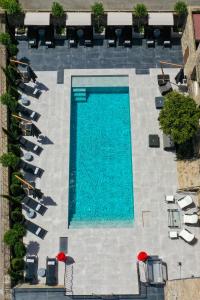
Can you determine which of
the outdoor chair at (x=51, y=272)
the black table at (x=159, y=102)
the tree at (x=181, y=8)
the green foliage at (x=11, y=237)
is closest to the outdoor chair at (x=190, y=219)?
the black table at (x=159, y=102)

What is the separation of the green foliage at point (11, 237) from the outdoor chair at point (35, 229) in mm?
1910

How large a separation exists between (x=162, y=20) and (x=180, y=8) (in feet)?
5.98

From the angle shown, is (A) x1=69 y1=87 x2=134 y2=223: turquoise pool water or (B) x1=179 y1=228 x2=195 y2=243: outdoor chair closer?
(B) x1=179 y1=228 x2=195 y2=243: outdoor chair

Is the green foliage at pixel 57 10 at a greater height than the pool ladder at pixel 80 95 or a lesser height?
greater

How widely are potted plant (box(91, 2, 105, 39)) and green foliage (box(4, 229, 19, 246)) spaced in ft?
63.5

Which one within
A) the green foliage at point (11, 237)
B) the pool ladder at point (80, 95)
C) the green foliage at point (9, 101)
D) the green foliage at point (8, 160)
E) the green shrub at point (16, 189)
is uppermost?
the pool ladder at point (80, 95)

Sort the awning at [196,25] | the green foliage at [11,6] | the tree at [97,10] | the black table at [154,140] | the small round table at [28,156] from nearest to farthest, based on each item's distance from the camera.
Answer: the small round table at [28,156]
the black table at [154,140]
the awning at [196,25]
the green foliage at [11,6]
the tree at [97,10]

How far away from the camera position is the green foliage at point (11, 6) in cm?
3526

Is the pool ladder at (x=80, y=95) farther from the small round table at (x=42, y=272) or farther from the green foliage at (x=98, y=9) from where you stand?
the small round table at (x=42, y=272)

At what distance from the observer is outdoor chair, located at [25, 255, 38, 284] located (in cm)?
2905

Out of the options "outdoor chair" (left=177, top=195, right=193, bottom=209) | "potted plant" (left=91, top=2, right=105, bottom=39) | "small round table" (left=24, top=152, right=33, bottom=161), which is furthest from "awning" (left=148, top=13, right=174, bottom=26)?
"small round table" (left=24, top=152, right=33, bottom=161)

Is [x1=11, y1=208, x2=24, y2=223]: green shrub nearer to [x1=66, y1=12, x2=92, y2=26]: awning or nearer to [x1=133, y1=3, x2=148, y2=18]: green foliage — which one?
[x1=66, y1=12, x2=92, y2=26]: awning

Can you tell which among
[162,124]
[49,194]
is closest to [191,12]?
[162,124]

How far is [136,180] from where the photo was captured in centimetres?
3189
